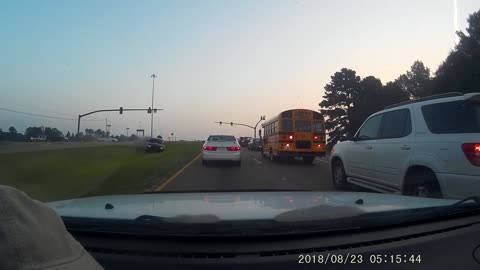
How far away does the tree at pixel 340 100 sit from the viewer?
2405 inches

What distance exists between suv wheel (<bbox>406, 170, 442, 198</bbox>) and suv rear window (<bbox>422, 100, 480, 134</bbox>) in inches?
28.9

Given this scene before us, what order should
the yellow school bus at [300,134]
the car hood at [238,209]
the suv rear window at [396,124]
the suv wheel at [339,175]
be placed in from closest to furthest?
the car hood at [238,209], the suv rear window at [396,124], the suv wheel at [339,175], the yellow school bus at [300,134]

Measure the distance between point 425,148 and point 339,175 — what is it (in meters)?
4.34

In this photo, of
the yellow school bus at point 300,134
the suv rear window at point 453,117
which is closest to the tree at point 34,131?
the yellow school bus at point 300,134

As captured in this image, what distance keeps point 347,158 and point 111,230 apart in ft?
26.7

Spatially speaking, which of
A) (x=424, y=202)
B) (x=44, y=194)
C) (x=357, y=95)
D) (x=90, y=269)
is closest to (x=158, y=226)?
(x=90, y=269)

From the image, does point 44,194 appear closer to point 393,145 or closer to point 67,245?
point 393,145

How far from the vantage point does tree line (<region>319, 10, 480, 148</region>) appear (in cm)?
3438

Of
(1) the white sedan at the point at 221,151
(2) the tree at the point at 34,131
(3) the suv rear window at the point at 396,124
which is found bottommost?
(1) the white sedan at the point at 221,151

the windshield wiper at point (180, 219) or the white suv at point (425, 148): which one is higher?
the white suv at point (425, 148)

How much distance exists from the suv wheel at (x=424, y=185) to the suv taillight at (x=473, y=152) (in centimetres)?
75

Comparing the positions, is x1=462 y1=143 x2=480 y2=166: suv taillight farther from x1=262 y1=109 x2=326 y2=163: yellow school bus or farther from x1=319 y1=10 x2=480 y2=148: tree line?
x1=319 y1=10 x2=480 y2=148: tree line

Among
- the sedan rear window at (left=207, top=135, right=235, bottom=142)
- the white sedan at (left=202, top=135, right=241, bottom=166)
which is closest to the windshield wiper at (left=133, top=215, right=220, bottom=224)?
the white sedan at (left=202, top=135, right=241, bottom=166)

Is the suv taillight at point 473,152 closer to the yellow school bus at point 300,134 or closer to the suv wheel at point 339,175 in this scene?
the suv wheel at point 339,175
